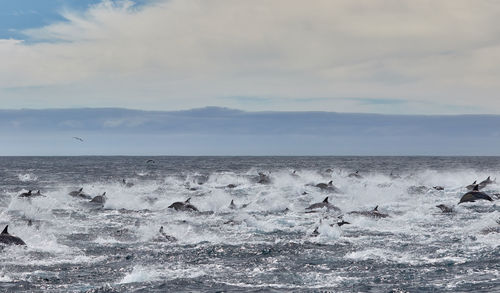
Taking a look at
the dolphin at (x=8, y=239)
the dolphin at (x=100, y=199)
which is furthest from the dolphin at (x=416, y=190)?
the dolphin at (x=8, y=239)

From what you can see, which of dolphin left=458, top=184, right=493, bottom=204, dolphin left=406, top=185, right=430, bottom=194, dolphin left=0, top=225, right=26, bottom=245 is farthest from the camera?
dolphin left=406, top=185, right=430, bottom=194

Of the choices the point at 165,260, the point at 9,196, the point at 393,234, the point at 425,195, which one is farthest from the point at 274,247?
the point at 9,196

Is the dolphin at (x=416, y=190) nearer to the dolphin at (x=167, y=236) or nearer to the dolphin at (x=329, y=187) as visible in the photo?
the dolphin at (x=329, y=187)

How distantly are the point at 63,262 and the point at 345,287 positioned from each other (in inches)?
396

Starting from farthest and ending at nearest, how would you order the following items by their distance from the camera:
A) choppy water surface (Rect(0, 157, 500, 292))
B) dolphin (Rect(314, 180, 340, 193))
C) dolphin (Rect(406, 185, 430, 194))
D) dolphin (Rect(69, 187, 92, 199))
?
dolphin (Rect(314, 180, 340, 193)), dolphin (Rect(406, 185, 430, 194)), dolphin (Rect(69, 187, 92, 199)), choppy water surface (Rect(0, 157, 500, 292))

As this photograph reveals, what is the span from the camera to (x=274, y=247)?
23.4 meters

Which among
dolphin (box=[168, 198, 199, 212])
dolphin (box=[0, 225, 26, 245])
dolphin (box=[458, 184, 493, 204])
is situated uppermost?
dolphin (box=[458, 184, 493, 204])

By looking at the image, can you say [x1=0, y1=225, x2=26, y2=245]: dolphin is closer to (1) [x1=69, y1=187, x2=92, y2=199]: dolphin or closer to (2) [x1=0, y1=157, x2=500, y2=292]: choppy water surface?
(2) [x1=0, y1=157, x2=500, y2=292]: choppy water surface

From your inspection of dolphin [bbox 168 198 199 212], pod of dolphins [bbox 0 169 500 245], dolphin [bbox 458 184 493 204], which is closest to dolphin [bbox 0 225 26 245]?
pod of dolphins [bbox 0 169 500 245]

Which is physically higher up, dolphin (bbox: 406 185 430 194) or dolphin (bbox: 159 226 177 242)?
dolphin (bbox: 406 185 430 194)

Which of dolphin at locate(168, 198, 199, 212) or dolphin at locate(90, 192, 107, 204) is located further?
dolphin at locate(90, 192, 107, 204)

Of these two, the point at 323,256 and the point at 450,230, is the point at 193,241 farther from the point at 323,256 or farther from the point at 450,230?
the point at 450,230

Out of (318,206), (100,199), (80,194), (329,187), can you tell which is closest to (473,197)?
(318,206)

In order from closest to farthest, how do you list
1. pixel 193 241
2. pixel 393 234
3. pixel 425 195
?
pixel 193 241
pixel 393 234
pixel 425 195
